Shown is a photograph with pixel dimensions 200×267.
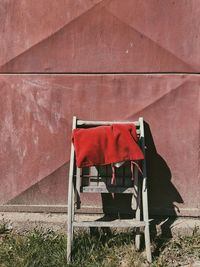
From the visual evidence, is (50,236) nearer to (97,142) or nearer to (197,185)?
(97,142)

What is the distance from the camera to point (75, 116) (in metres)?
4.54

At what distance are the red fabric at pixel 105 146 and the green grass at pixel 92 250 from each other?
778 mm

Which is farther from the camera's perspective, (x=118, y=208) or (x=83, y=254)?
(x=118, y=208)

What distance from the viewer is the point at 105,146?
165 inches

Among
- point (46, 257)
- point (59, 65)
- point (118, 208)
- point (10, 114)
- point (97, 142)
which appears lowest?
point (46, 257)

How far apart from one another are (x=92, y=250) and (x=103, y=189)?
54cm

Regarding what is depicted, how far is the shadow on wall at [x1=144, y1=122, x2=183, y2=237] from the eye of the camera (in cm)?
459

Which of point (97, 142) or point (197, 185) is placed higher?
point (97, 142)

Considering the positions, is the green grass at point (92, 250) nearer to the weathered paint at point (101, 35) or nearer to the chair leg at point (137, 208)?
the chair leg at point (137, 208)

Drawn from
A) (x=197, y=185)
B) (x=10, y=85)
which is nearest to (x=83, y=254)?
(x=197, y=185)

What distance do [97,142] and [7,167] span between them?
1.06 m

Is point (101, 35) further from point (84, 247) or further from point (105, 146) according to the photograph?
point (84, 247)

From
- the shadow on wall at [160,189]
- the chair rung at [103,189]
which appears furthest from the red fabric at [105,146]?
the shadow on wall at [160,189]

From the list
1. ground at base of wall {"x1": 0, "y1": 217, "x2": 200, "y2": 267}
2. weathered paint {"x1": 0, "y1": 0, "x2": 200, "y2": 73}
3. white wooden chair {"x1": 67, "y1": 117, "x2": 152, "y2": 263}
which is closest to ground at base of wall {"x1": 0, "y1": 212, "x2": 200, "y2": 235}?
ground at base of wall {"x1": 0, "y1": 217, "x2": 200, "y2": 267}
